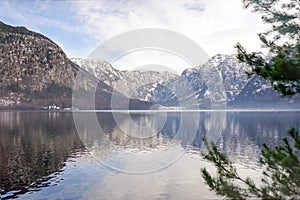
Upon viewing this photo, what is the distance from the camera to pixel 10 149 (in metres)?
89.9

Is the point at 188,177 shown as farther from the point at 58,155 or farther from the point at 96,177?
the point at 58,155

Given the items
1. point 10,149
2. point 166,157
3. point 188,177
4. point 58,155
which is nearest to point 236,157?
point 166,157

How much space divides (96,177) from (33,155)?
28501 mm

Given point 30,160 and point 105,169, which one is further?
point 30,160

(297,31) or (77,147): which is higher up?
(297,31)

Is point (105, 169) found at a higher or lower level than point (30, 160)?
lower

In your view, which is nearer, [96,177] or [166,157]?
[96,177]

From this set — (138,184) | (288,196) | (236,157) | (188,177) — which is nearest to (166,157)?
(236,157)

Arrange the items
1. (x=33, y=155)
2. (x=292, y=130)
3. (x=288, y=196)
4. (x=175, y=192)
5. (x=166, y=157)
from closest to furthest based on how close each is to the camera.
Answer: (x=292, y=130), (x=288, y=196), (x=175, y=192), (x=33, y=155), (x=166, y=157)

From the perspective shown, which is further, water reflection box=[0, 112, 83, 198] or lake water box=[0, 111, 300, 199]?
water reflection box=[0, 112, 83, 198]

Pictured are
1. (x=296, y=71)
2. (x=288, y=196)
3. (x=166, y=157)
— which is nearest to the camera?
(x=296, y=71)

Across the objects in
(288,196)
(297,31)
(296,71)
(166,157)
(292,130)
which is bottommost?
(166,157)

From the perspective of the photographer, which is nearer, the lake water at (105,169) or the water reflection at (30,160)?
the lake water at (105,169)

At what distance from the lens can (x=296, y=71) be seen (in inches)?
481
